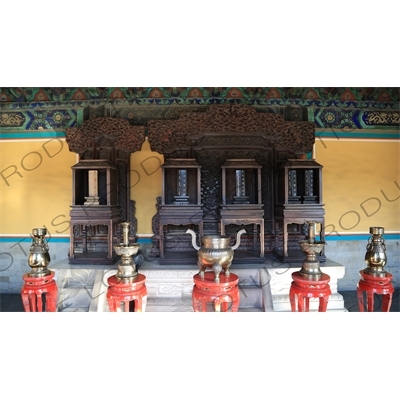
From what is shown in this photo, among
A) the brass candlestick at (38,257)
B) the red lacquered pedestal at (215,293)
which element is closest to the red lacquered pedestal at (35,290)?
the brass candlestick at (38,257)

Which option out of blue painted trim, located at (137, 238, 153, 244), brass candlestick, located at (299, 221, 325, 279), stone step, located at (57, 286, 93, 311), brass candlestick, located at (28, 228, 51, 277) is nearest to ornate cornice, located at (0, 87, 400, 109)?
blue painted trim, located at (137, 238, 153, 244)

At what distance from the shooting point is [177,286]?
299cm

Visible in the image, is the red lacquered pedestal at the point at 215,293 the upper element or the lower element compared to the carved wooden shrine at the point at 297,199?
lower

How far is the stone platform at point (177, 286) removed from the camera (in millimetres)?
2859

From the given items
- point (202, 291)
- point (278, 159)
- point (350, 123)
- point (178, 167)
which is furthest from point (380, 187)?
point (202, 291)

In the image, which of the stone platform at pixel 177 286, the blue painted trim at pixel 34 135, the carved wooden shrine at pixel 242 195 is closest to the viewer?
the stone platform at pixel 177 286

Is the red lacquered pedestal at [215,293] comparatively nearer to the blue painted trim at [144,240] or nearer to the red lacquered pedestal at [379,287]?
the red lacquered pedestal at [379,287]

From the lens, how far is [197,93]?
3742 mm

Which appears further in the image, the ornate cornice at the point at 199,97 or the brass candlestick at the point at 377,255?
the ornate cornice at the point at 199,97

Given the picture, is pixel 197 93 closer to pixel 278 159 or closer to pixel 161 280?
pixel 278 159

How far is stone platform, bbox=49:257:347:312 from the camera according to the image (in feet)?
9.38

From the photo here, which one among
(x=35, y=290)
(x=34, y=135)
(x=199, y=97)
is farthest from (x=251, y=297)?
(x=34, y=135)

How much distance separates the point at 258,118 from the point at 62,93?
9.08 feet

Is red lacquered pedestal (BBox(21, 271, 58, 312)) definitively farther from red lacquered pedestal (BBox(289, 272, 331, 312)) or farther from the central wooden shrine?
red lacquered pedestal (BBox(289, 272, 331, 312))
